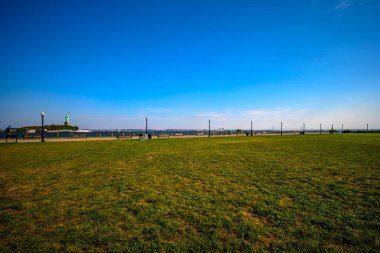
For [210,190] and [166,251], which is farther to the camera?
[210,190]

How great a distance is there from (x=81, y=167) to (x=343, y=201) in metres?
11.9

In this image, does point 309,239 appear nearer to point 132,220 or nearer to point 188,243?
point 188,243

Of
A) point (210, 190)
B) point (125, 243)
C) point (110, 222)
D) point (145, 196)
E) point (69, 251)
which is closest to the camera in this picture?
point (69, 251)

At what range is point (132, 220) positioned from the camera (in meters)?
4.88

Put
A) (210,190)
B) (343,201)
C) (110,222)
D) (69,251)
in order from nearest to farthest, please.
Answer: (69,251)
(110,222)
(343,201)
(210,190)

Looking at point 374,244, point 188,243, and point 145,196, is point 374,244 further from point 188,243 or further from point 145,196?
point 145,196

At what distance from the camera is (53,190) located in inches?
281

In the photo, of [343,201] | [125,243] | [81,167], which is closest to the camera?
[125,243]

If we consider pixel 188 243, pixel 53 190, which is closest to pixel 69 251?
pixel 188 243

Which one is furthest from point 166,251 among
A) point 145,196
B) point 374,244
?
point 374,244

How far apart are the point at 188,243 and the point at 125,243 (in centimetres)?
130

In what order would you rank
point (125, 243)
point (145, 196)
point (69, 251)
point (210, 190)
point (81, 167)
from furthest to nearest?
point (81, 167) → point (210, 190) → point (145, 196) → point (125, 243) → point (69, 251)

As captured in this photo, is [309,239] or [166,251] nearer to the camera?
[166,251]

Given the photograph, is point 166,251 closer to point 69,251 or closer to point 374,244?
point 69,251
